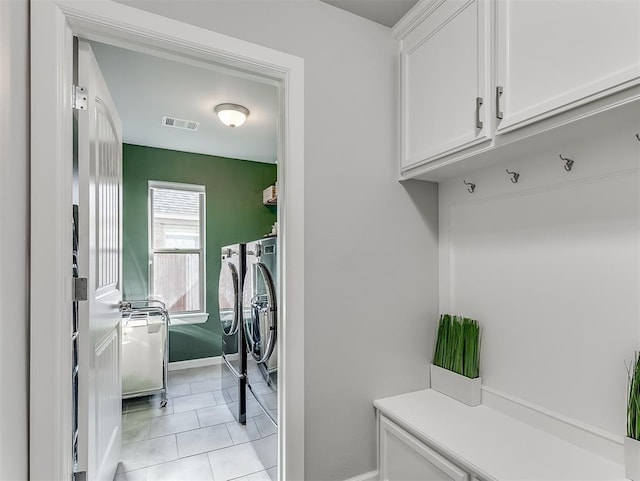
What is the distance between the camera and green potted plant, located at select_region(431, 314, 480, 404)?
174cm

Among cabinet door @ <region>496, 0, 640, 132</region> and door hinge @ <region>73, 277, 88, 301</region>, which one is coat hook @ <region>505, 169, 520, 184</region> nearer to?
cabinet door @ <region>496, 0, 640, 132</region>

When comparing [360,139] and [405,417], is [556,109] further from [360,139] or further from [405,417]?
[405,417]

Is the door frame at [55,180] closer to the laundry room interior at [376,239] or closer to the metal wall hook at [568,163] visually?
the laundry room interior at [376,239]

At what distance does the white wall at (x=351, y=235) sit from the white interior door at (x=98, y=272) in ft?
2.16

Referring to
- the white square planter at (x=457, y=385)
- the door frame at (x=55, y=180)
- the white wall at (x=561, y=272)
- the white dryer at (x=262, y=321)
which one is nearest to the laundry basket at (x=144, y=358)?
the white dryer at (x=262, y=321)

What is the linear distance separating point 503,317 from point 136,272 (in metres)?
3.60

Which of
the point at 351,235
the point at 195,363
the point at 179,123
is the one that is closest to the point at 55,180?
the point at 351,235

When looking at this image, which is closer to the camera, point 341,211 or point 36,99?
point 36,99

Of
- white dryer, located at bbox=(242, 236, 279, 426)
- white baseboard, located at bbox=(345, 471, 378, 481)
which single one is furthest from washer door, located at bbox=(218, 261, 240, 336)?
white baseboard, located at bbox=(345, 471, 378, 481)

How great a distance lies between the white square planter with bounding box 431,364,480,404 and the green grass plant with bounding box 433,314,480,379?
24 millimetres

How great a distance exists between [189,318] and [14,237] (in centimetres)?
326

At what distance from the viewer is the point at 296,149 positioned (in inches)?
63.0

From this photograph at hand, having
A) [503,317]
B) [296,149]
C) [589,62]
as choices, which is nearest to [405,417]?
[503,317]

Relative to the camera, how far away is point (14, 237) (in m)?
1.07
